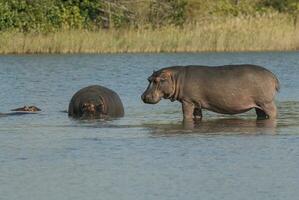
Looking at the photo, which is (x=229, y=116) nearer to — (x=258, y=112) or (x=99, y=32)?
(x=258, y=112)

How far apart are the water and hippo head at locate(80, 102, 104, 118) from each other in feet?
1.05

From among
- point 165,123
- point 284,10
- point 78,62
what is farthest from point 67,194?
point 284,10

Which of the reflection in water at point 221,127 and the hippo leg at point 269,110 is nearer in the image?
the reflection in water at point 221,127

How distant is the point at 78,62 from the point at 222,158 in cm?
1811

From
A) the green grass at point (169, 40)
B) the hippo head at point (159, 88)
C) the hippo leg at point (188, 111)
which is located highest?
the hippo head at point (159, 88)

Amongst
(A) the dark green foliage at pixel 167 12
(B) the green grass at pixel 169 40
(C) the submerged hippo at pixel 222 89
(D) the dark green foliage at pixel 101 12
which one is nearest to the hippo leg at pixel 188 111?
(C) the submerged hippo at pixel 222 89

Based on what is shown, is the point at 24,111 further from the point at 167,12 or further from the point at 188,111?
the point at 167,12

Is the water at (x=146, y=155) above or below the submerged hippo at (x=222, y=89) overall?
below

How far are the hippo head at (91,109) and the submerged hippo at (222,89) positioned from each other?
76 centimetres

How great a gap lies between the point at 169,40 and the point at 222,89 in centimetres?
1769

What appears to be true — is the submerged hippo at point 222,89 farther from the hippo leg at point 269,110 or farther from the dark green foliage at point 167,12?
the dark green foliage at point 167,12

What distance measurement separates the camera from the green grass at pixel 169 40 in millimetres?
31031

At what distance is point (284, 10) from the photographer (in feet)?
135

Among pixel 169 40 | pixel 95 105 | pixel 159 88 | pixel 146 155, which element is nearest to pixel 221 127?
pixel 159 88
